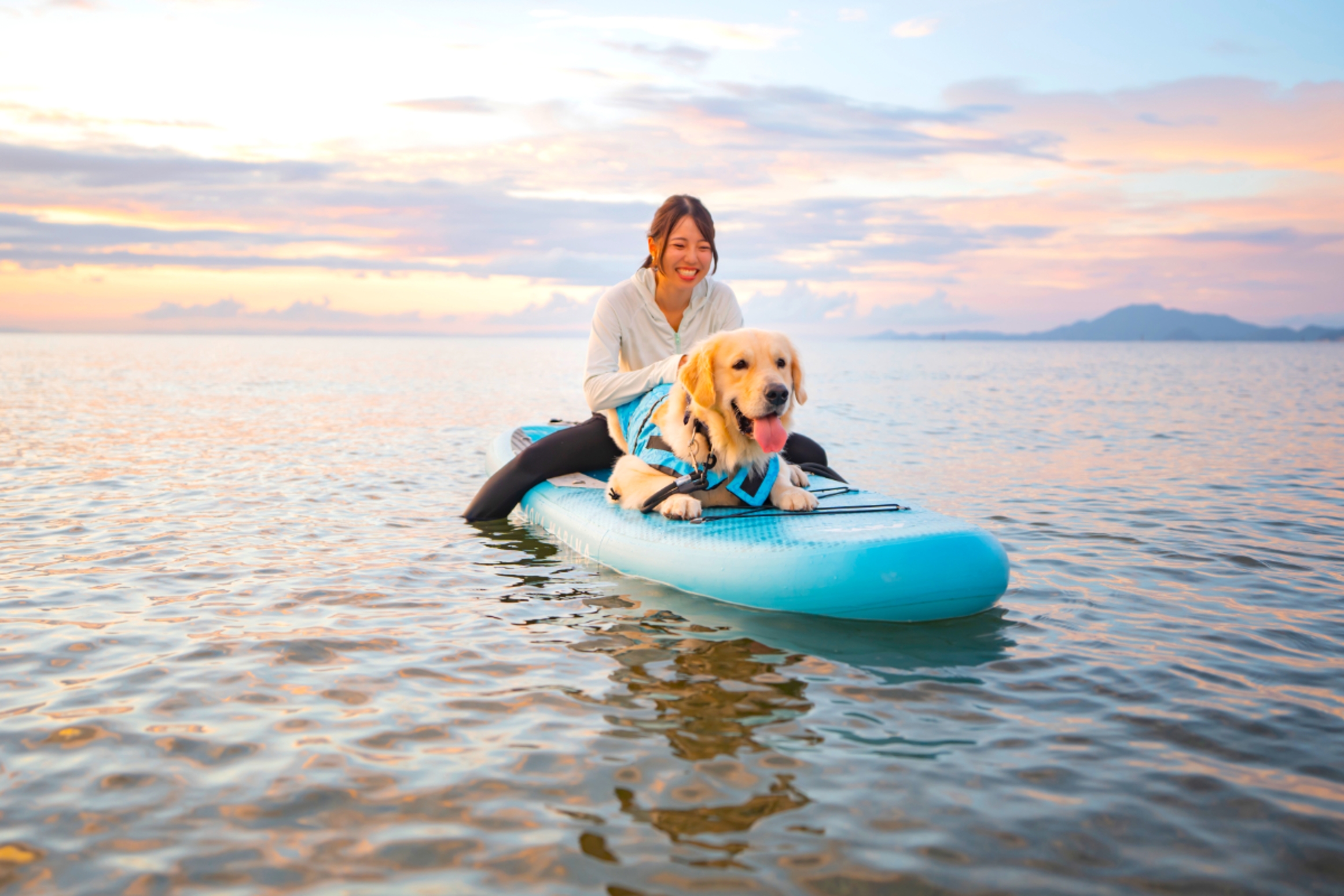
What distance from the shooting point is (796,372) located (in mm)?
5836

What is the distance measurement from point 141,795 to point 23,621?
264 centimetres

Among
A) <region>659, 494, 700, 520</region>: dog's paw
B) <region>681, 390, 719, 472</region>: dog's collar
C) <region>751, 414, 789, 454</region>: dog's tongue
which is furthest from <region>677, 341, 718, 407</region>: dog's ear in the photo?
<region>659, 494, 700, 520</region>: dog's paw

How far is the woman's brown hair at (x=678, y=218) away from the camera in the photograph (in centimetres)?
660

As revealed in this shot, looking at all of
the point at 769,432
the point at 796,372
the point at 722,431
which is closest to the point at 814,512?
the point at 769,432

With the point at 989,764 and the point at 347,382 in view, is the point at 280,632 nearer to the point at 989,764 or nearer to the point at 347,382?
the point at 989,764

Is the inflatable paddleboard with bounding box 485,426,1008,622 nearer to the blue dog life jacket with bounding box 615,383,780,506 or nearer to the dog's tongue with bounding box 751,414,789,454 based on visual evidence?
the blue dog life jacket with bounding box 615,383,780,506

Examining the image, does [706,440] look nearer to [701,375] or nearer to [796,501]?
[701,375]

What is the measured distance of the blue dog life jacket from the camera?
19.5 feet

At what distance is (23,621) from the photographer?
509 centimetres

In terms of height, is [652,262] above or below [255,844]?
above

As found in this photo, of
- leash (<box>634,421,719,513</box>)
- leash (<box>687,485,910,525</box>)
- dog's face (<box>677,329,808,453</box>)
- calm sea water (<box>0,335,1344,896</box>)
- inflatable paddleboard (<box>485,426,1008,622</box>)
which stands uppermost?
dog's face (<box>677,329,808,453</box>)

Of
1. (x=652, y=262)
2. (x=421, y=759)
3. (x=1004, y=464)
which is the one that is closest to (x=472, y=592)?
(x=421, y=759)

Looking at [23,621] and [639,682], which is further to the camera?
[23,621]

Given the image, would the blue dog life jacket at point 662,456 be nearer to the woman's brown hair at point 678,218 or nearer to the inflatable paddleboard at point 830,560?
the inflatable paddleboard at point 830,560
